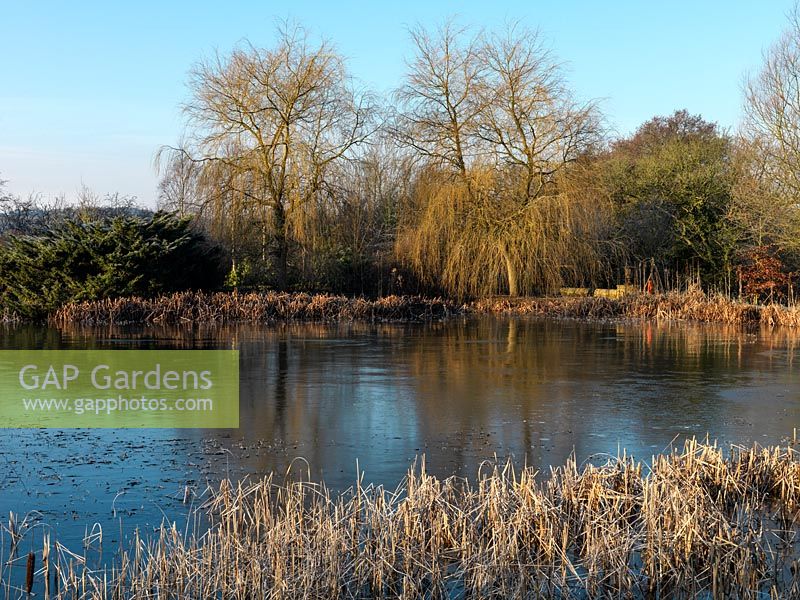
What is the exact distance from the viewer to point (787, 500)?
21.5 ft

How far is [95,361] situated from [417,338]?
277 inches

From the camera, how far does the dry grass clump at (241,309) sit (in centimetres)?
2278

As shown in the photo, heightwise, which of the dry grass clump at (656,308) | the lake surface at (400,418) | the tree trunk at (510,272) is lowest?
the lake surface at (400,418)

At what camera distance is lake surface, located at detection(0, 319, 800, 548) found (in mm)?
7051

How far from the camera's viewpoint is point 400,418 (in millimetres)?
9820

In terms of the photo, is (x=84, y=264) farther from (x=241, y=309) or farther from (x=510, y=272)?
(x=510, y=272)

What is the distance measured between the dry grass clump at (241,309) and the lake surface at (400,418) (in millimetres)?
4346

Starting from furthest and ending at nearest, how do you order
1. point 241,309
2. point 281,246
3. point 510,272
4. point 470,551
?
point 510,272
point 281,246
point 241,309
point 470,551

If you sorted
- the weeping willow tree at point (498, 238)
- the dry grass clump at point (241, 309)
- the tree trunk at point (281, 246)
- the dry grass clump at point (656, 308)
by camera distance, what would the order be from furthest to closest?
the tree trunk at point (281, 246) < the weeping willow tree at point (498, 238) < the dry grass clump at point (656, 308) < the dry grass clump at point (241, 309)

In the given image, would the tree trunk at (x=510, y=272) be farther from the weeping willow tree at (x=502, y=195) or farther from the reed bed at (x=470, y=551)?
the reed bed at (x=470, y=551)

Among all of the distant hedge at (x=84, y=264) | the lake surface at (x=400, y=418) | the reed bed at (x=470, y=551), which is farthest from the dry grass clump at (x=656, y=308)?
the reed bed at (x=470, y=551)

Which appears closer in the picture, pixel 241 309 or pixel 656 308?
pixel 241 309

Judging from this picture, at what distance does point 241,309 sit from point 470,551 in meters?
19.0

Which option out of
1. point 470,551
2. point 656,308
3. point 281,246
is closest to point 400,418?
point 470,551
